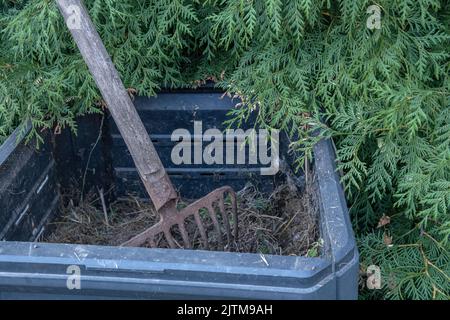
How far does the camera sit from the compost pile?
2.18m

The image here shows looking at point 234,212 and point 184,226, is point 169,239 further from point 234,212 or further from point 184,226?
point 234,212

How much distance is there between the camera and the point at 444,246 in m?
2.00

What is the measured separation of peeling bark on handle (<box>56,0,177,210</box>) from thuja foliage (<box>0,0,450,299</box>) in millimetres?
306

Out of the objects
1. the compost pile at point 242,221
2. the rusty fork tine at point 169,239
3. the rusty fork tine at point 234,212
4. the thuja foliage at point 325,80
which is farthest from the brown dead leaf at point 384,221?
the rusty fork tine at point 169,239

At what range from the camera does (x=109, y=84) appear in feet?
6.15

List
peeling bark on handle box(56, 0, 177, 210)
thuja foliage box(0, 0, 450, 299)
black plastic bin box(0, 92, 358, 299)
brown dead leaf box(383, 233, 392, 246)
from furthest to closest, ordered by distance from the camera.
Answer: brown dead leaf box(383, 233, 392, 246)
thuja foliage box(0, 0, 450, 299)
peeling bark on handle box(56, 0, 177, 210)
black plastic bin box(0, 92, 358, 299)

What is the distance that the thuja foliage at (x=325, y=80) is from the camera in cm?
196

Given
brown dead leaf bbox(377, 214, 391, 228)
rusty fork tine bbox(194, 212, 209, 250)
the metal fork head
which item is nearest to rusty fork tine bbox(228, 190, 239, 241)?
the metal fork head

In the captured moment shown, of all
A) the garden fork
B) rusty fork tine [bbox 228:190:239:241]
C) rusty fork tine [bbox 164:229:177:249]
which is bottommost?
rusty fork tine [bbox 164:229:177:249]

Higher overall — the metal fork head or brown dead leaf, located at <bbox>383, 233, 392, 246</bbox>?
the metal fork head

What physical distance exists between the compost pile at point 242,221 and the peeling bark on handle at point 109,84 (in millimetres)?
384

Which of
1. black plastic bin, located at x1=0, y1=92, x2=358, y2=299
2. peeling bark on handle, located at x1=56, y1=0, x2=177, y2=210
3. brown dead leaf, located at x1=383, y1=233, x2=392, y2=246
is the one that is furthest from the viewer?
brown dead leaf, located at x1=383, y1=233, x2=392, y2=246

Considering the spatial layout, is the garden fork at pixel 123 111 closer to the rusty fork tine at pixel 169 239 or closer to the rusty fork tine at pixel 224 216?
the rusty fork tine at pixel 169 239

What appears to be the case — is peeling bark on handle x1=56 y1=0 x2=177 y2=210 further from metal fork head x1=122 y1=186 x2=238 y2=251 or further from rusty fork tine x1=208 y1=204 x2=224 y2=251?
rusty fork tine x1=208 y1=204 x2=224 y2=251
